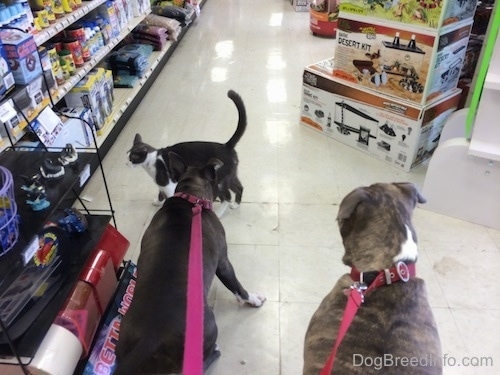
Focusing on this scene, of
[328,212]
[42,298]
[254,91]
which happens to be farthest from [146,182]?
[254,91]

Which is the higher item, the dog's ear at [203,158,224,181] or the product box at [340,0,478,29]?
the product box at [340,0,478,29]

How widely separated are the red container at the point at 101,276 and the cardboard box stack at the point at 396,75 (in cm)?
200

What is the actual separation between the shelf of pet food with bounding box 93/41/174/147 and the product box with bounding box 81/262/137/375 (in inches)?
56.7

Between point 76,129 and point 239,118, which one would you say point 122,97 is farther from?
point 239,118

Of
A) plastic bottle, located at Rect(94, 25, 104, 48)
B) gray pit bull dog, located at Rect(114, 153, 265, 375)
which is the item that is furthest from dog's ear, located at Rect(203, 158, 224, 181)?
plastic bottle, located at Rect(94, 25, 104, 48)

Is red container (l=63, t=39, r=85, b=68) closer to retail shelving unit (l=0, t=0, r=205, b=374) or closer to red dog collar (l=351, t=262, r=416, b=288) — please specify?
retail shelving unit (l=0, t=0, r=205, b=374)

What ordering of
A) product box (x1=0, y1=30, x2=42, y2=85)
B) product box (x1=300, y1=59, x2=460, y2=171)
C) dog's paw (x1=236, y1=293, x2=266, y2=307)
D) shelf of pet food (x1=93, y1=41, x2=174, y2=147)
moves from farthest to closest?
shelf of pet food (x1=93, y1=41, x2=174, y2=147), product box (x1=300, y1=59, x2=460, y2=171), dog's paw (x1=236, y1=293, x2=266, y2=307), product box (x1=0, y1=30, x2=42, y2=85)

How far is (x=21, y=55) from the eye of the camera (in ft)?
5.52

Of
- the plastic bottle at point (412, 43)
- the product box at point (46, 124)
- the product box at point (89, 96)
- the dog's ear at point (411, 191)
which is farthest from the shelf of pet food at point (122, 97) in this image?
the dog's ear at point (411, 191)

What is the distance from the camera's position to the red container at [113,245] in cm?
182

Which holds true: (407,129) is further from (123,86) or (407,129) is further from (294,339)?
(123,86)

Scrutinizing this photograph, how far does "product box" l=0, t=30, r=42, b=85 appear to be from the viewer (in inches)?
65.2

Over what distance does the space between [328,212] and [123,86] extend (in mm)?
2272

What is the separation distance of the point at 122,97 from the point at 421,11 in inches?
93.2
